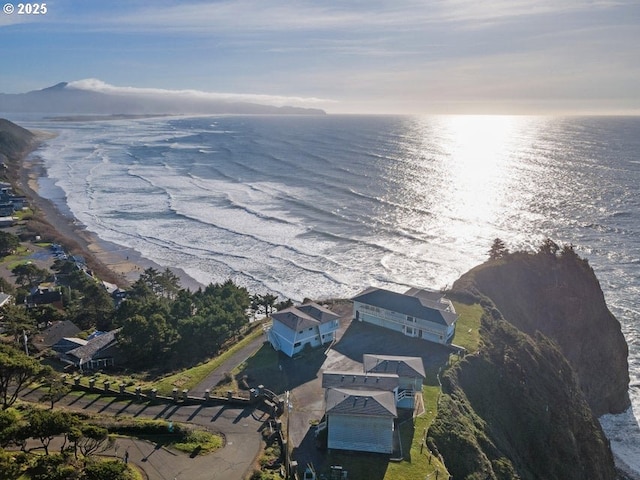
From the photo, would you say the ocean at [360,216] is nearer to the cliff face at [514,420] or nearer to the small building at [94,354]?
the cliff face at [514,420]

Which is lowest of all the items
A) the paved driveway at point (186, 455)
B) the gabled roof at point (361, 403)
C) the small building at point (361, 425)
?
the paved driveway at point (186, 455)

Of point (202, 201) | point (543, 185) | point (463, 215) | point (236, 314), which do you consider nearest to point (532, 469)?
point (236, 314)

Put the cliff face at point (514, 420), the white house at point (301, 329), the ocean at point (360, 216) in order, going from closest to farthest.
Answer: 1. the cliff face at point (514, 420)
2. the white house at point (301, 329)
3. the ocean at point (360, 216)

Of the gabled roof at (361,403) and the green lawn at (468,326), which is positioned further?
the green lawn at (468,326)

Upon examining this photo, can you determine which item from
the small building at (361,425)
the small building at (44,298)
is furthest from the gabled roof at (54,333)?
the small building at (361,425)

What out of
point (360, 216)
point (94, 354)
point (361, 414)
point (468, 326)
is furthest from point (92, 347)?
point (360, 216)

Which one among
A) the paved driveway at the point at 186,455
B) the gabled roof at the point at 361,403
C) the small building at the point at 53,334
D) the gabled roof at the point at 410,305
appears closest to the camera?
the paved driveway at the point at 186,455
